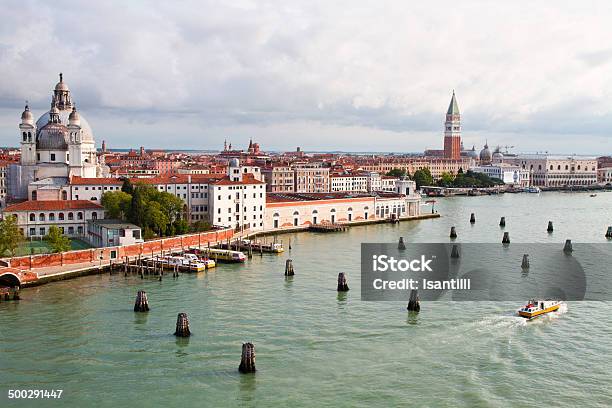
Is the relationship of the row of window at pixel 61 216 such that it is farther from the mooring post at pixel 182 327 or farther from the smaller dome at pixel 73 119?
the mooring post at pixel 182 327

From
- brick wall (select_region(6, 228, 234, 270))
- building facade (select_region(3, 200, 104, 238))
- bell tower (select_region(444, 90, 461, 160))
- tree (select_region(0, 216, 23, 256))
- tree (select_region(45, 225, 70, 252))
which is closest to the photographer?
brick wall (select_region(6, 228, 234, 270))

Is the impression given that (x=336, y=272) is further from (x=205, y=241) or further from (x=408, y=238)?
(x=408, y=238)

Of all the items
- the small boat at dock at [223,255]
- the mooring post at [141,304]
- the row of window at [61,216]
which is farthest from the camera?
the row of window at [61,216]

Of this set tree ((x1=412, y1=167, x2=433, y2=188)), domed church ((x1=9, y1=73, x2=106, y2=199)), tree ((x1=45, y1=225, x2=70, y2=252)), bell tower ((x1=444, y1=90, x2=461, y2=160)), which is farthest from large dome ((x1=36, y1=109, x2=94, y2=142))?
bell tower ((x1=444, y1=90, x2=461, y2=160))

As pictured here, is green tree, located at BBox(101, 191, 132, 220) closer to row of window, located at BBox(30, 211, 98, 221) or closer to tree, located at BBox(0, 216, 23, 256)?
row of window, located at BBox(30, 211, 98, 221)

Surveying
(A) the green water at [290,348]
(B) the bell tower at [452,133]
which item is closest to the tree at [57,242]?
(A) the green water at [290,348]

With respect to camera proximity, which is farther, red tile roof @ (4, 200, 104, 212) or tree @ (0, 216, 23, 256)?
red tile roof @ (4, 200, 104, 212)

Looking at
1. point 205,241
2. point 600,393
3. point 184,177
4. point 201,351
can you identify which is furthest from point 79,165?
point 600,393
